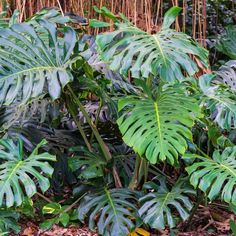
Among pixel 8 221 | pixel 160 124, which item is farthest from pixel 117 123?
pixel 8 221

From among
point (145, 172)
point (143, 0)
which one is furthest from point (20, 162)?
point (143, 0)

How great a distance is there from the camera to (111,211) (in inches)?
61.1

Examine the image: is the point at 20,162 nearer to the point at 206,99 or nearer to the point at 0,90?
the point at 0,90

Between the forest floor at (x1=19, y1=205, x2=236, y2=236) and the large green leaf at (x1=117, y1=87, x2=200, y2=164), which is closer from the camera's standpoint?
the large green leaf at (x1=117, y1=87, x2=200, y2=164)

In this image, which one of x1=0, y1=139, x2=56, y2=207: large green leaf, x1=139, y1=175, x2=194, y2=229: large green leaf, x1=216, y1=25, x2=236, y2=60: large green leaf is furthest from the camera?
x1=216, y1=25, x2=236, y2=60: large green leaf

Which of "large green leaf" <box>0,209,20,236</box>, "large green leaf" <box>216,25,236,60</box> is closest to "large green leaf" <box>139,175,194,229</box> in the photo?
"large green leaf" <box>0,209,20,236</box>

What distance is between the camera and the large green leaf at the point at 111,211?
1.51m

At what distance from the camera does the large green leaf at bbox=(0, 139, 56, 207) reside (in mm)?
1349

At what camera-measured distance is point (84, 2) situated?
8.63ft

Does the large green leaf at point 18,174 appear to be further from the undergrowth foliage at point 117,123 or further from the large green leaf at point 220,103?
the large green leaf at point 220,103

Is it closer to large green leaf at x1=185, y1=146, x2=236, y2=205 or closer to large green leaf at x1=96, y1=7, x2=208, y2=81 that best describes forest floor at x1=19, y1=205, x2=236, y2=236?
large green leaf at x1=185, y1=146, x2=236, y2=205

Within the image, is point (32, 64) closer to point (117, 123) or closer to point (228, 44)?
point (117, 123)

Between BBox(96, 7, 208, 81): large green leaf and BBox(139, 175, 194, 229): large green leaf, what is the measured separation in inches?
17.4

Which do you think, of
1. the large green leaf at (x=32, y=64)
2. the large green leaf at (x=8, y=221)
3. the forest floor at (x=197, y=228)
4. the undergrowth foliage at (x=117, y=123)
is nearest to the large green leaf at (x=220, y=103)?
the undergrowth foliage at (x=117, y=123)
